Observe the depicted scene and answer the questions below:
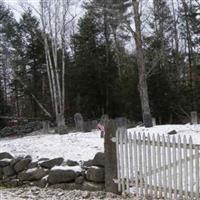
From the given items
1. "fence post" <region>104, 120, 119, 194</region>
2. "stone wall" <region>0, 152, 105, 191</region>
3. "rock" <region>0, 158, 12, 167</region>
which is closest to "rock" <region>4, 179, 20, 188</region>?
"stone wall" <region>0, 152, 105, 191</region>

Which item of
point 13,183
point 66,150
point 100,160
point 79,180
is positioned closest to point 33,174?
point 13,183

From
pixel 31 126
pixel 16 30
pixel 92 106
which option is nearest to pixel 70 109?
pixel 92 106

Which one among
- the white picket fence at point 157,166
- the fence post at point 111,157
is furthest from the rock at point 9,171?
the white picket fence at point 157,166

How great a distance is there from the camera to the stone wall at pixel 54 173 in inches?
317

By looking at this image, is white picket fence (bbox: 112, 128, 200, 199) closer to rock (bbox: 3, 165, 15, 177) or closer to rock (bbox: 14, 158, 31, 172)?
rock (bbox: 14, 158, 31, 172)

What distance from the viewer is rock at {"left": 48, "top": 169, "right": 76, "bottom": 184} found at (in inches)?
327

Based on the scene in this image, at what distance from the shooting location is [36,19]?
34062mm

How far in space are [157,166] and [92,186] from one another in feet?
5.19

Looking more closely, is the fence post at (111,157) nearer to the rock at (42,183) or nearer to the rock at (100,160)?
the rock at (100,160)

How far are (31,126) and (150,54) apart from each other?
10343mm

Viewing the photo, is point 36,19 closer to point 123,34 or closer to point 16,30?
point 16,30

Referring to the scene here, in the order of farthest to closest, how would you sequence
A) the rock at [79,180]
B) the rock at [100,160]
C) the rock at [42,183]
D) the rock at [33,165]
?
1. the rock at [33,165]
2. the rock at [42,183]
3. the rock at [79,180]
4. the rock at [100,160]

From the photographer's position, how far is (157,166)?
23.3ft

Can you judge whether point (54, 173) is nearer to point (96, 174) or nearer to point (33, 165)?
point (33, 165)
